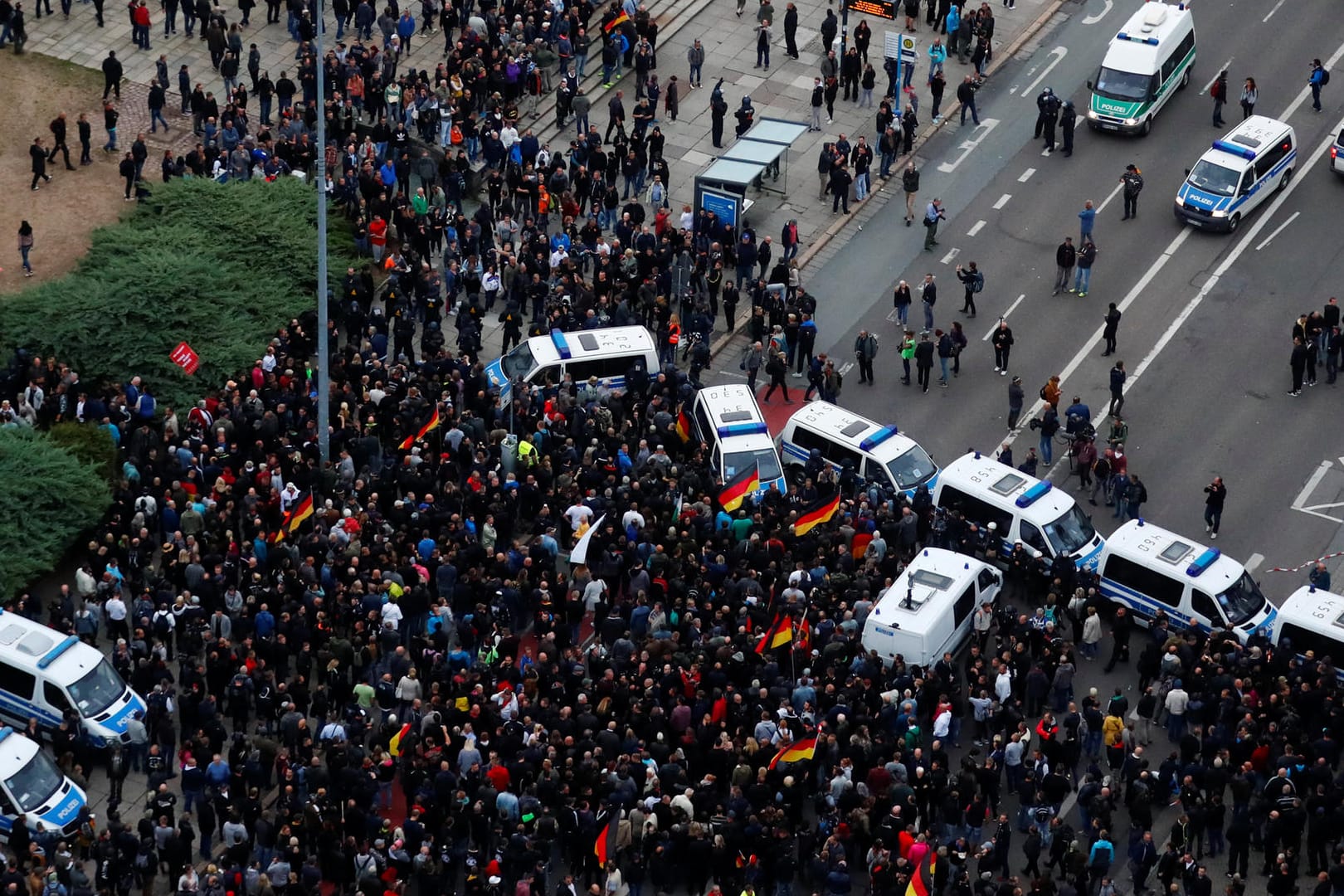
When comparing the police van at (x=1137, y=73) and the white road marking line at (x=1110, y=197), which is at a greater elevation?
the police van at (x=1137, y=73)

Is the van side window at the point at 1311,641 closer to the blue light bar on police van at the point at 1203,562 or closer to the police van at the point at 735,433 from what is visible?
the blue light bar on police van at the point at 1203,562

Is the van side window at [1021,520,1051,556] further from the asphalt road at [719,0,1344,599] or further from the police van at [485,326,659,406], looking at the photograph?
the police van at [485,326,659,406]

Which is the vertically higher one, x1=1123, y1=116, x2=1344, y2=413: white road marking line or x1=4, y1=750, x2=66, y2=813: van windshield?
x1=4, y1=750, x2=66, y2=813: van windshield

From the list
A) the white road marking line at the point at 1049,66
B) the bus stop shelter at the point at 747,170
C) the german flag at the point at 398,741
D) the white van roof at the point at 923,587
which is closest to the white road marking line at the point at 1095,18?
the white road marking line at the point at 1049,66

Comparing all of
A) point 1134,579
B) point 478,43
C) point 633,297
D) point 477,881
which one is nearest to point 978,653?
point 1134,579

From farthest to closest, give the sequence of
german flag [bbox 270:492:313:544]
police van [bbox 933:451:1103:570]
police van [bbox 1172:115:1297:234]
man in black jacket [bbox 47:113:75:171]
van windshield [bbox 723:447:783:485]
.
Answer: man in black jacket [bbox 47:113:75:171]
police van [bbox 1172:115:1297:234]
van windshield [bbox 723:447:783:485]
police van [bbox 933:451:1103:570]
german flag [bbox 270:492:313:544]

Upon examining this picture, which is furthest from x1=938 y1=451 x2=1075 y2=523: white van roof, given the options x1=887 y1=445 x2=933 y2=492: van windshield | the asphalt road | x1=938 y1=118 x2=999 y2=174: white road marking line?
x1=938 y1=118 x2=999 y2=174: white road marking line
